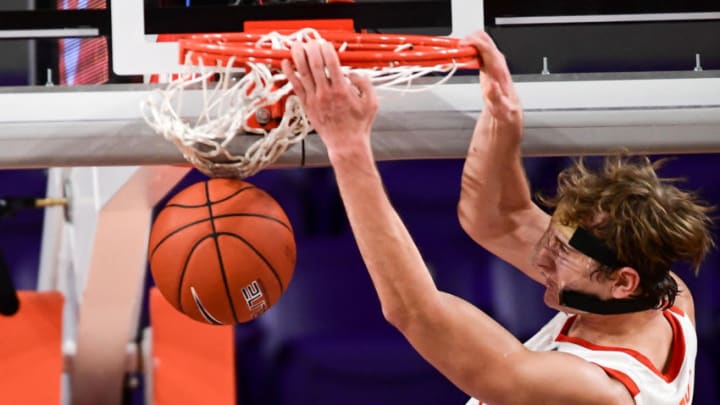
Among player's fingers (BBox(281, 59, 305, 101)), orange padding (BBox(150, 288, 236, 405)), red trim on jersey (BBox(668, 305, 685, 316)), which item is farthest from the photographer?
orange padding (BBox(150, 288, 236, 405))

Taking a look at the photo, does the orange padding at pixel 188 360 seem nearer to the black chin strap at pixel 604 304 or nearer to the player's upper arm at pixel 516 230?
the player's upper arm at pixel 516 230

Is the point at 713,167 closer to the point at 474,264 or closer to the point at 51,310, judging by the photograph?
the point at 474,264

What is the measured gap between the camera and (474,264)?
479 cm

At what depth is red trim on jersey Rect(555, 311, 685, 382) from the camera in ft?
7.91

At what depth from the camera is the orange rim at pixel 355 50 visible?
2199 mm

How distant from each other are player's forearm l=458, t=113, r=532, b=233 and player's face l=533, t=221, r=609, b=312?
0.15 meters

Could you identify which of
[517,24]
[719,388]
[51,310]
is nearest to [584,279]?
[517,24]

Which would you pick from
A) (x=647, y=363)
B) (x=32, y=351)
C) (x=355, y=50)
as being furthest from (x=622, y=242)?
(x=32, y=351)

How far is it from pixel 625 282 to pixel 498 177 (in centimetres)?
40

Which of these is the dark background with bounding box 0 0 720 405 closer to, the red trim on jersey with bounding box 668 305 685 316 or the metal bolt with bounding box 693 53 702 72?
the metal bolt with bounding box 693 53 702 72

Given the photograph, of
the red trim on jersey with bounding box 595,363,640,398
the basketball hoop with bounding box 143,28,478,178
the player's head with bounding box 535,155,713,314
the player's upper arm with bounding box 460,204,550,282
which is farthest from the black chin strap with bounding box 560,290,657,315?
the basketball hoop with bounding box 143,28,478,178

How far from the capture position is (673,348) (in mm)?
2539

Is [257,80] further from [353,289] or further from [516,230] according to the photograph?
[353,289]

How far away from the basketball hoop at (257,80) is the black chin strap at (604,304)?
55cm
